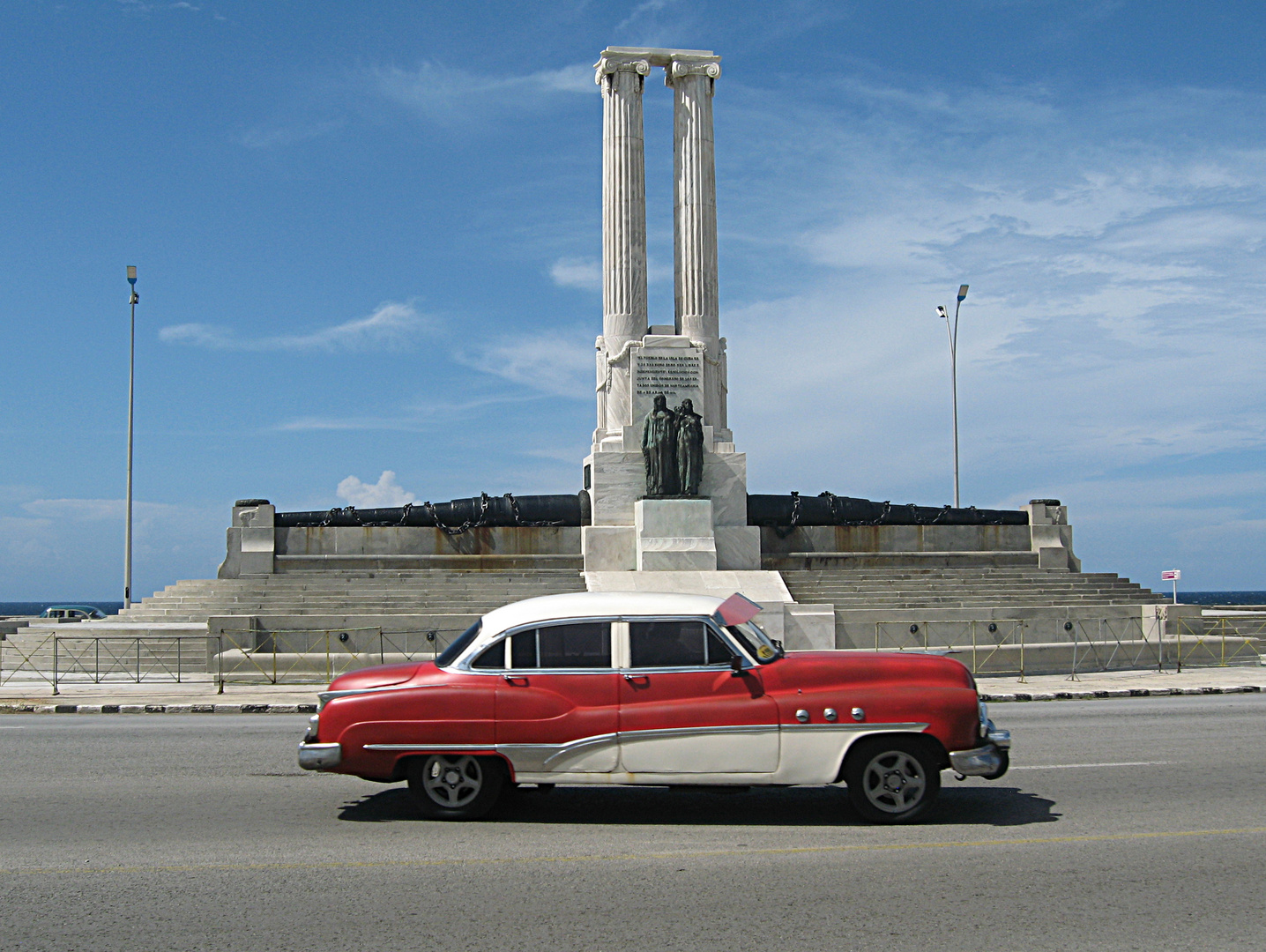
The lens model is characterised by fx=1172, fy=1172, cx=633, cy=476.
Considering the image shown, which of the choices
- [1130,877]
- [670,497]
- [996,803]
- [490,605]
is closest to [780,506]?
[670,497]

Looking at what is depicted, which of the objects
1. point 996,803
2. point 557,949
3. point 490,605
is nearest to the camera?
point 557,949

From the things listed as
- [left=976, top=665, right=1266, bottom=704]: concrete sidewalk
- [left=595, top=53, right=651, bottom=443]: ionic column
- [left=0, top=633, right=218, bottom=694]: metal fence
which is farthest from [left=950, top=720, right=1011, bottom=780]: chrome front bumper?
[left=595, top=53, right=651, bottom=443]: ionic column

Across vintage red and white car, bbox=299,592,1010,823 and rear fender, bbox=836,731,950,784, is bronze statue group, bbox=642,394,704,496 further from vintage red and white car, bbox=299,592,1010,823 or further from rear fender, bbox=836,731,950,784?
rear fender, bbox=836,731,950,784

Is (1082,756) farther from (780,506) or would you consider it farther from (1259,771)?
(780,506)

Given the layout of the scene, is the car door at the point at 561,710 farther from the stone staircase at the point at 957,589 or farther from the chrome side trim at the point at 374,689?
the stone staircase at the point at 957,589

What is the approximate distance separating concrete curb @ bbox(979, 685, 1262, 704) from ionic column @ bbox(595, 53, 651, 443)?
1321 cm

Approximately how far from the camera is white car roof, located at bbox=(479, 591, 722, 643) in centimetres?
833

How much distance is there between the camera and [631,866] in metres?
6.94

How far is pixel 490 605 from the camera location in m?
23.0

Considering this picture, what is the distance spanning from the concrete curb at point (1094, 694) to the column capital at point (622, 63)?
60.8 feet

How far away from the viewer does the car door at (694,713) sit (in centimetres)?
792

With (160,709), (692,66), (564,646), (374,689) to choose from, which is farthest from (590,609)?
(692,66)

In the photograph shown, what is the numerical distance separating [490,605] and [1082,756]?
13.8 meters

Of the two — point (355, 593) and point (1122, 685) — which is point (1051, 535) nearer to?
point (1122, 685)
